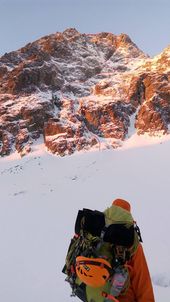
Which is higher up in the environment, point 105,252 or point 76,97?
point 76,97

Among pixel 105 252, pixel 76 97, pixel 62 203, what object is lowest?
pixel 62 203

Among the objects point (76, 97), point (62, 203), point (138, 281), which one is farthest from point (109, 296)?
point (76, 97)

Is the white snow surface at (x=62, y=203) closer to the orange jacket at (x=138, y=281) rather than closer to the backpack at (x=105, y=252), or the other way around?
the orange jacket at (x=138, y=281)

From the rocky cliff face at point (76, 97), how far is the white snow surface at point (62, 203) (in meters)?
2.50

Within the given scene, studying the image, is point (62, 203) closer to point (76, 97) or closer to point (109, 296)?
point (109, 296)

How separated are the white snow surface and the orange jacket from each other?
5.68 m

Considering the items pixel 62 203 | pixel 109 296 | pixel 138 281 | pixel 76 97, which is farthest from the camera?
pixel 76 97

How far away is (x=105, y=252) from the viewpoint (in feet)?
10.5

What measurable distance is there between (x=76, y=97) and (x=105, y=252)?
46.8m

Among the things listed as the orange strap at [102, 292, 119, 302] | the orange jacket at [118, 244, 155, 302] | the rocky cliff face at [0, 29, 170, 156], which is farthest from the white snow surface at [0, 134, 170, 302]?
the orange strap at [102, 292, 119, 302]

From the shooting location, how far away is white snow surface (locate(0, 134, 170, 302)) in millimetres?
11055

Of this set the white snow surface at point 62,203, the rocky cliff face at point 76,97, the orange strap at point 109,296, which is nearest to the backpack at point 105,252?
the orange strap at point 109,296

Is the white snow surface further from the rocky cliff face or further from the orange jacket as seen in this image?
the orange jacket

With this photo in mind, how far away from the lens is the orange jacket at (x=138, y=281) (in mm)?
3197
